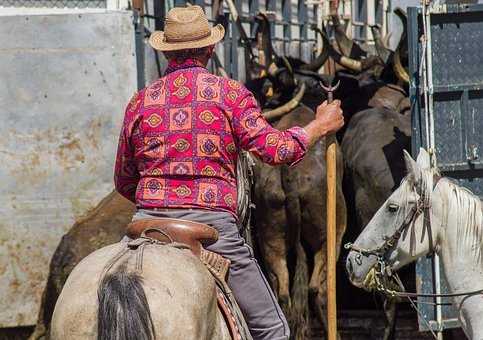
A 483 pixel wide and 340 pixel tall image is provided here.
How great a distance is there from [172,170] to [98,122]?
532 centimetres

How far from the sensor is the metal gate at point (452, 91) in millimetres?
9070

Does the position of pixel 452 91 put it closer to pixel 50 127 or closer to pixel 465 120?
pixel 465 120

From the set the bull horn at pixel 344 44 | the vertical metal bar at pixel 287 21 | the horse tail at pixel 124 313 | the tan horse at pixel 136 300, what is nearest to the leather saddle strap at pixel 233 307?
the tan horse at pixel 136 300

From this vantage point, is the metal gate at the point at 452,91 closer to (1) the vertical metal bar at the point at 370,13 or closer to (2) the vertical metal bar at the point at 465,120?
(2) the vertical metal bar at the point at 465,120

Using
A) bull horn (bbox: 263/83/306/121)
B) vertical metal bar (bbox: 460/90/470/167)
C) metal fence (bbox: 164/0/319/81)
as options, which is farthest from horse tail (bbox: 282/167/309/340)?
metal fence (bbox: 164/0/319/81)

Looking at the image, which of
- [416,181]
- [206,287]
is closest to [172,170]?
[206,287]

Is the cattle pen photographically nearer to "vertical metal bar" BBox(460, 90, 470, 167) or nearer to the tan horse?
"vertical metal bar" BBox(460, 90, 470, 167)

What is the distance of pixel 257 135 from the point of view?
572cm

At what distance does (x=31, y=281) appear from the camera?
10.9 meters

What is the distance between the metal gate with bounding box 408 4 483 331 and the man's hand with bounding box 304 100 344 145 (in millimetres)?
3107

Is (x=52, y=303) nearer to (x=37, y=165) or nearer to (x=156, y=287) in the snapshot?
(x=37, y=165)

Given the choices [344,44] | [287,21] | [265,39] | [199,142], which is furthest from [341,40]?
[199,142]

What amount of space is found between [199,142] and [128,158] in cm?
51

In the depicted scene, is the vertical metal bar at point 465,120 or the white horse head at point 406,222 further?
the vertical metal bar at point 465,120
